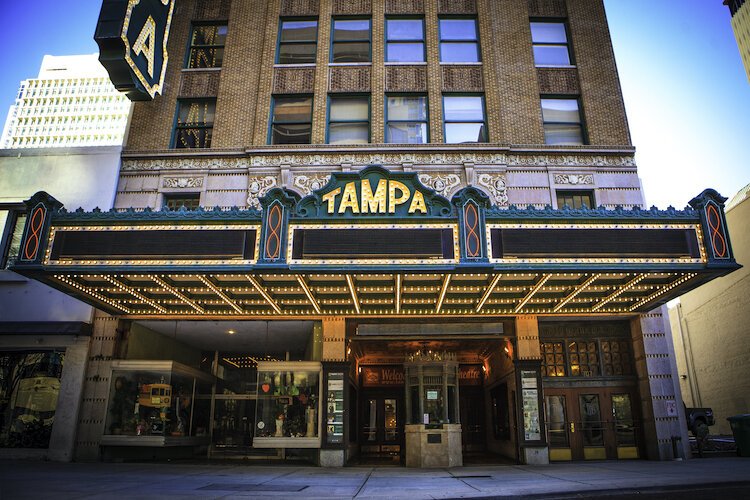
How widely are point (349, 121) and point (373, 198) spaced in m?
7.82

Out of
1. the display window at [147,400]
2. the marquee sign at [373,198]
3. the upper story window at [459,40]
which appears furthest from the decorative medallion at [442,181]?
the display window at [147,400]

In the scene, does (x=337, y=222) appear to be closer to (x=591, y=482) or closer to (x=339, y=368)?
(x=339, y=368)

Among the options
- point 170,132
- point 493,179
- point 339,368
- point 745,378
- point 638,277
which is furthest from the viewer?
point 745,378

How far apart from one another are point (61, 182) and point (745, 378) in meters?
33.7

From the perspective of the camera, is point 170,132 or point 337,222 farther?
point 170,132

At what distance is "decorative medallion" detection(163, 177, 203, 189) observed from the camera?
18.1m

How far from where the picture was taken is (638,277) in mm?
12961

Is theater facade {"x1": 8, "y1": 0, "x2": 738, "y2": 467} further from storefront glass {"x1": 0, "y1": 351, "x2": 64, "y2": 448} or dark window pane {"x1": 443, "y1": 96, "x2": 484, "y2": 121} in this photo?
storefront glass {"x1": 0, "y1": 351, "x2": 64, "y2": 448}

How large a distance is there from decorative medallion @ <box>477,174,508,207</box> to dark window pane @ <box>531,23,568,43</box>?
22.7 ft

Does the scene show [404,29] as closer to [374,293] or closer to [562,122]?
[562,122]

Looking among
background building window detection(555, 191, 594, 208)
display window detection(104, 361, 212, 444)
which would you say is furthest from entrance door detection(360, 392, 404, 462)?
background building window detection(555, 191, 594, 208)

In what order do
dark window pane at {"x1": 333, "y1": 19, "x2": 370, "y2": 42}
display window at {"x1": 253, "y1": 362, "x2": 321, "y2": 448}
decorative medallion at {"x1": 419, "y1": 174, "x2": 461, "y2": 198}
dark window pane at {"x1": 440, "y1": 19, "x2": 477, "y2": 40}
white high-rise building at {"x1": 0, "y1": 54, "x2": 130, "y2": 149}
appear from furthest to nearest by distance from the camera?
white high-rise building at {"x1": 0, "y1": 54, "x2": 130, "y2": 149} < dark window pane at {"x1": 333, "y1": 19, "x2": 370, "y2": 42} < dark window pane at {"x1": 440, "y1": 19, "x2": 477, "y2": 40} < decorative medallion at {"x1": 419, "y1": 174, "x2": 461, "y2": 198} < display window at {"x1": 253, "y1": 362, "x2": 321, "y2": 448}

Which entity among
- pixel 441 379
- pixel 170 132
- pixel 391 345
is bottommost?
pixel 441 379

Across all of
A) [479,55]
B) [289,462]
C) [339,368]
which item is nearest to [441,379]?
[339,368]
